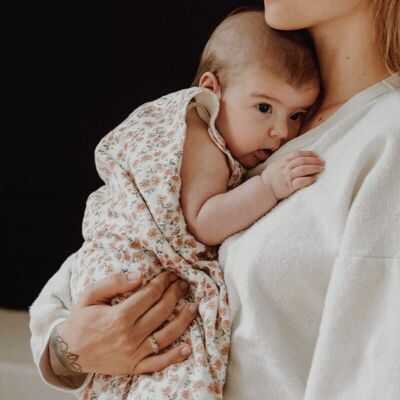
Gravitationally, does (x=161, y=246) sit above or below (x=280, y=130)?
below

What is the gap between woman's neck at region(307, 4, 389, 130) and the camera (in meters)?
1.30

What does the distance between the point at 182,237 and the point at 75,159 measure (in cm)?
102

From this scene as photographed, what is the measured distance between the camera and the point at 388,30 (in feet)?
4.18

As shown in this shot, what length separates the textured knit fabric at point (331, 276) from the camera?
3.45ft

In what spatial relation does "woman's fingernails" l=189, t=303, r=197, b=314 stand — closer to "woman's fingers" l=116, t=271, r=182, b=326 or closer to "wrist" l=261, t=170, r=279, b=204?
"woman's fingers" l=116, t=271, r=182, b=326

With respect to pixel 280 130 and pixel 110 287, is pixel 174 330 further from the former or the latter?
pixel 280 130

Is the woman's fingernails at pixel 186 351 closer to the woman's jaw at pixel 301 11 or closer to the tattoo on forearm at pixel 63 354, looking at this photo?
the tattoo on forearm at pixel 63 354

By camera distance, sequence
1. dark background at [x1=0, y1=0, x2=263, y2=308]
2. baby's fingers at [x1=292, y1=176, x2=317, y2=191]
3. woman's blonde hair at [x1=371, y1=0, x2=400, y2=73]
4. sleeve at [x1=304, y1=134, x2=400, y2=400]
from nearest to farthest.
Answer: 1. sleeve at [x1=304, y1=134, x2=400, y2=400]
2. baby's fingers at [x1=292, y1=176, x2=317, y2=191]
3. woman's blonde hair at [x1=371, y1=0, x2=400, y2=73]
4. dark background at [x1=0, y1=0, x2=263, y2=308]

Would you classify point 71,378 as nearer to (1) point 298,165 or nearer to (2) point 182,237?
(2) point 182,237

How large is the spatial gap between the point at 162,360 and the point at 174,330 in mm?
56

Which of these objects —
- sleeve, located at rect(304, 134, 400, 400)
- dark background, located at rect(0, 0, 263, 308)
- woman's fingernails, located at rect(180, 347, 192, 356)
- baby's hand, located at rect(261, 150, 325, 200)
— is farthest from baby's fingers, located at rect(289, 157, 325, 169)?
dark background, located at rect(0, 0, 263, 308)

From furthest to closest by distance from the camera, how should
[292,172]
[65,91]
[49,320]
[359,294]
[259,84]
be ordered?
[65,91] → [49,320] → [259,84] → [292,172] → [359,294]

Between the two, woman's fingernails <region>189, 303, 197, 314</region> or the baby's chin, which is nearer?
woman's fingernails <region>189, 303, 197, 314</region>

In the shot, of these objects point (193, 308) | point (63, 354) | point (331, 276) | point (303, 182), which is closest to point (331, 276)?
point (331, 276)
